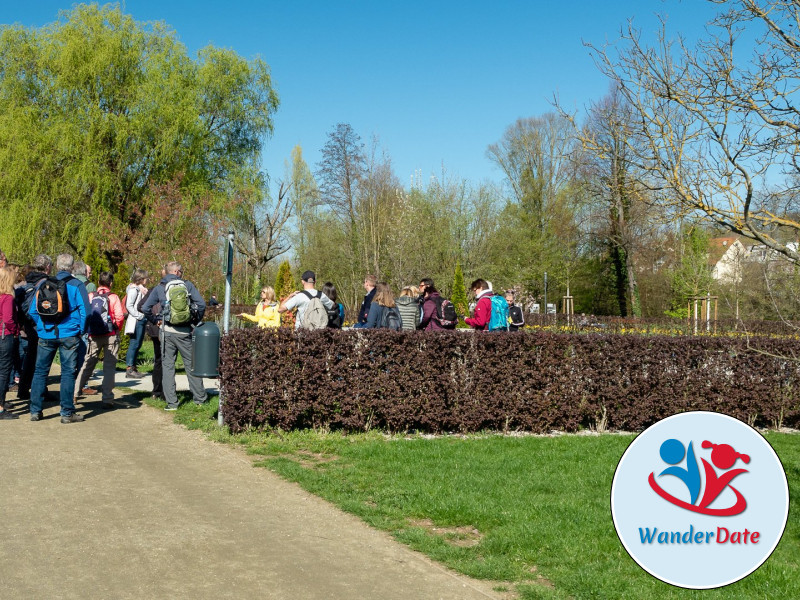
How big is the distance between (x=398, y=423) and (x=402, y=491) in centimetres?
297

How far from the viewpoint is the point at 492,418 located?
10367 millimetres

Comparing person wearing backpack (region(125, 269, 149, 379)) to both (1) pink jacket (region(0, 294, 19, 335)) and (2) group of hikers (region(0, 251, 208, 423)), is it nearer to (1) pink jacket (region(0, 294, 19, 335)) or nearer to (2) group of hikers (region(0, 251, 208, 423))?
(2) group of hikers (region(0, 251, 208, 423))

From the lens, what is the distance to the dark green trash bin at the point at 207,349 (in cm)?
987

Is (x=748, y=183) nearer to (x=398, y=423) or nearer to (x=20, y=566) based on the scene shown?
(x=20, y=566)

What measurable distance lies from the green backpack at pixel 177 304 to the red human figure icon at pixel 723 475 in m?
8.61

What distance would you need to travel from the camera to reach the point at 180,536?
566 cm

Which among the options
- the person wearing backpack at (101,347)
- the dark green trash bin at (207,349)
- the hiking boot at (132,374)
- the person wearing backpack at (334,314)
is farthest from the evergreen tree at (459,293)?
the dark green trash bin at (207,349)

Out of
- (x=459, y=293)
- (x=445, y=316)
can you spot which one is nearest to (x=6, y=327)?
(x=445, y=316)

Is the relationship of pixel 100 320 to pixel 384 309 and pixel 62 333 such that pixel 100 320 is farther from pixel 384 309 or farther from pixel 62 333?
pixel 384 309

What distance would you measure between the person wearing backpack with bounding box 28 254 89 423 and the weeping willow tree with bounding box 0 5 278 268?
1825 centimetres

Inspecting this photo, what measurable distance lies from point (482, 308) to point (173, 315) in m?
4.41

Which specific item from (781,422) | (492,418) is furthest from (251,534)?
(781,422)

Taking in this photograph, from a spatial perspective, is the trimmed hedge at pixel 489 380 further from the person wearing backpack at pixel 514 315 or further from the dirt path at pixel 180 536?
the person wearing backpack at pixel 514 315

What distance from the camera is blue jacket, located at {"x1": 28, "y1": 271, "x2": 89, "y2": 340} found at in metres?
9.80
